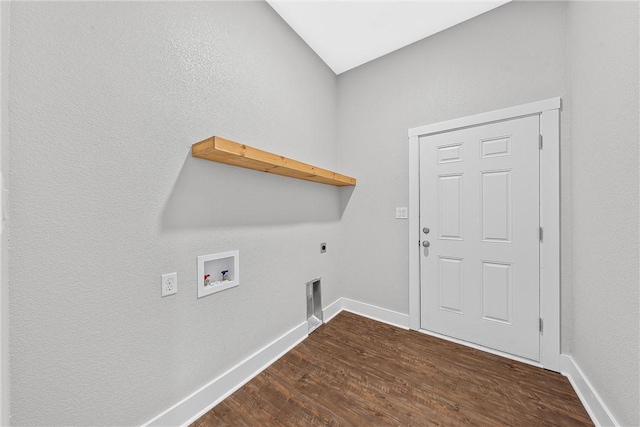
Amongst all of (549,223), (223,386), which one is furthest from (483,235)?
(223,386)

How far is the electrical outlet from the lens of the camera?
3.97ft

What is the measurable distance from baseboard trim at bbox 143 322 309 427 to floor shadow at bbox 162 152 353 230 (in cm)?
98

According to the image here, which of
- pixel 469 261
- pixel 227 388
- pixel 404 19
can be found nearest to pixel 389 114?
pixel 404 19

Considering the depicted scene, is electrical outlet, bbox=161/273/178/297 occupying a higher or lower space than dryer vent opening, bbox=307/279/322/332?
higher

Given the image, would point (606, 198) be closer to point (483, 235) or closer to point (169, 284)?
point (483, 235)

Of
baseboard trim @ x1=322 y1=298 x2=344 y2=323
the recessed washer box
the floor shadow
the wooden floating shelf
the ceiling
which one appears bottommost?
baseboard trim @ x1=322 y1=298 x2=344 y2=323

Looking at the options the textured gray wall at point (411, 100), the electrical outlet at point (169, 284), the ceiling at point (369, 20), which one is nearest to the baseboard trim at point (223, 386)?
the electrical outlet at point (169, 284)

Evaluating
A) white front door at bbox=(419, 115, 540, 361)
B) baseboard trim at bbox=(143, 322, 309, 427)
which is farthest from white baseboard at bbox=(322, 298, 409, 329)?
baseboard trim at bbox=(143, 322, 309, 427)

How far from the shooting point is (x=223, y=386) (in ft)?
4.80

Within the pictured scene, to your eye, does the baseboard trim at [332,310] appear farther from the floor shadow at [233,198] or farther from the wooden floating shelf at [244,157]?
the wooden floating shelf at [244,157]

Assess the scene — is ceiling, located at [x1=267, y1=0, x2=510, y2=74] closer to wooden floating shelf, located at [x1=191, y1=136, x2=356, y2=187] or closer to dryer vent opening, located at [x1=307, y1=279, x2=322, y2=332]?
wooden floating shelf, located at [x1=191, y1=136, x2=356, y2=187]

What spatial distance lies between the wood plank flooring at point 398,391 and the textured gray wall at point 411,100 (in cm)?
48

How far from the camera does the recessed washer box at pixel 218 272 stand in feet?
4.51

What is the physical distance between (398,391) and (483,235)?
1401mm
